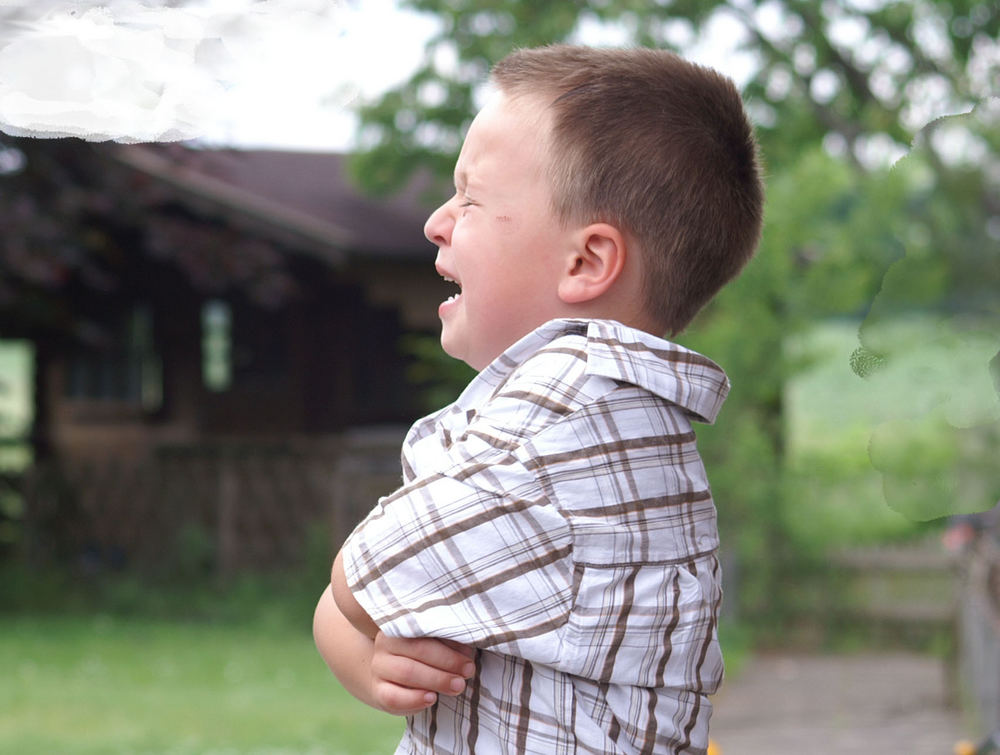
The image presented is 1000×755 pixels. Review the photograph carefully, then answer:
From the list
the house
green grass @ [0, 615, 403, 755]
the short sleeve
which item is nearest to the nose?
the short sleeve

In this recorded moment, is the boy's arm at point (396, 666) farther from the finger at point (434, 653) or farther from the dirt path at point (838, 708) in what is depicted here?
the dirt path at point (838, 708)

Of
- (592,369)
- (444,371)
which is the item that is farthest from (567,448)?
(444,371)

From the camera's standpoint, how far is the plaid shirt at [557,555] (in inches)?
39.9

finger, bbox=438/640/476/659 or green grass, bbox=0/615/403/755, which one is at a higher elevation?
finger, bbox=438/640/476/659

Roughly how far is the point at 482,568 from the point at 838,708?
605 centimetres

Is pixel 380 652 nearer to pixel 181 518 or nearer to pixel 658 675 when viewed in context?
pixel 658 675

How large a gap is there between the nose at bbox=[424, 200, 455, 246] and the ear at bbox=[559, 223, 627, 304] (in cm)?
13

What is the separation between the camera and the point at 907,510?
1280mm

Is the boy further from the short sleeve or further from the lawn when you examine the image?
the lawn

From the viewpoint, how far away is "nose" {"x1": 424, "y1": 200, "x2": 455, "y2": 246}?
121cm

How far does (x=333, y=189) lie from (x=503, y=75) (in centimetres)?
1277

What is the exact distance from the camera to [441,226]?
1210 millimetres

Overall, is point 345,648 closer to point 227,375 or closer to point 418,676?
point 418,676

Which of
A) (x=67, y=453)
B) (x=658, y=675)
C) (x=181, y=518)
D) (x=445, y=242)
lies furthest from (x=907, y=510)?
(x=67, y=453)
